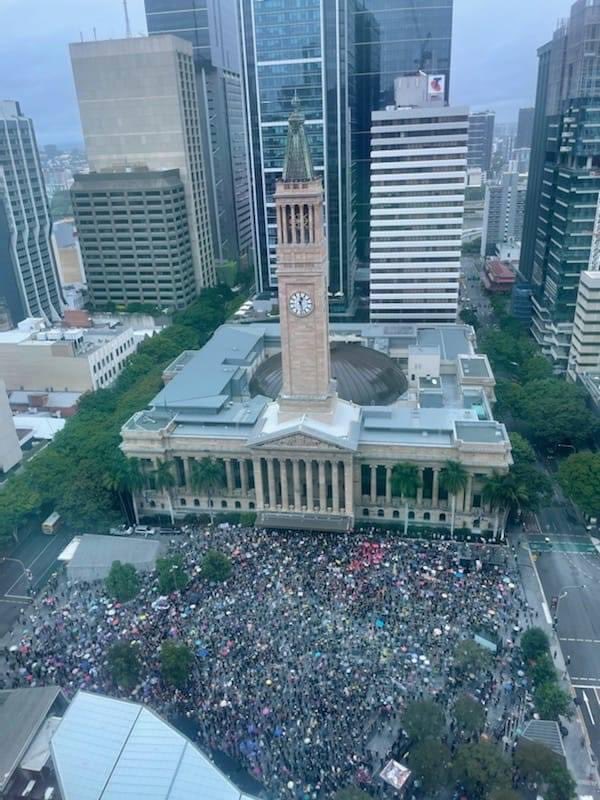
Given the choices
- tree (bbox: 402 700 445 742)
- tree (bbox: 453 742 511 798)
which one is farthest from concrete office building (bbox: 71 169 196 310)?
tree (bbox: 453 742 511 798)

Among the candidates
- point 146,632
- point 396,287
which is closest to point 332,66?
point 396,287

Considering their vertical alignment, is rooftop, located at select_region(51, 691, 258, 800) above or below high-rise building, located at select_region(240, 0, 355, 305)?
below

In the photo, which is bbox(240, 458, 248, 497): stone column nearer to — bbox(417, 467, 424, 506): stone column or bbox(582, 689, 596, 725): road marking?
bbox(417, 467, 424, 506): stone column

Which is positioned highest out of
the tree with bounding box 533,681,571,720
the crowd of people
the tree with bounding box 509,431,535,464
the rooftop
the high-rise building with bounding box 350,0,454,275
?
the high-rise building with bounding box 350,0,454,275

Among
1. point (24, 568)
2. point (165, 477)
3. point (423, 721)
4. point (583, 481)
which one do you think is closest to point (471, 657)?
point (423, 721)

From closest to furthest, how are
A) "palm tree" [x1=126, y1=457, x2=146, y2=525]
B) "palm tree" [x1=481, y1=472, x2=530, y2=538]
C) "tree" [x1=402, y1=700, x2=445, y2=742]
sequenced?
"tree" [x1=402, y1=700, x2=445, y2=742], "palm tree" [x1=481, y1=472, x2=530, y2=538], "palm tree" [x1=126, y1=457, x2=146, y2=525]

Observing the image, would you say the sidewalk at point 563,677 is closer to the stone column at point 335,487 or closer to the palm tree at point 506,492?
the palm tree at point 506,492

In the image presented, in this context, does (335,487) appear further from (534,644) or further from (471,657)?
(534,644)
